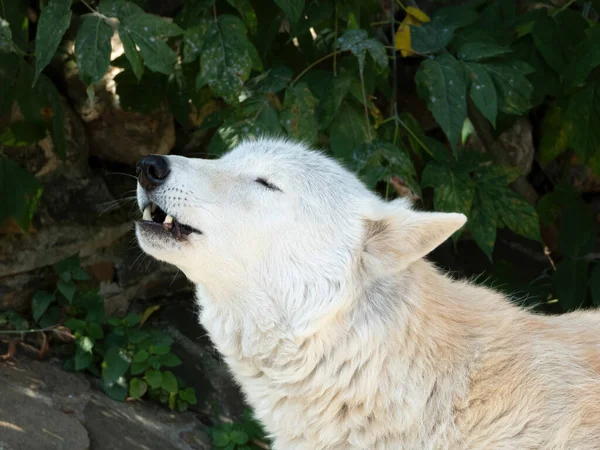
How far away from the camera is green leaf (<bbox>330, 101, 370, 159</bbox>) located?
3736mm

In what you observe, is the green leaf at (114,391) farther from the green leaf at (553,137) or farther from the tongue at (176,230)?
the green leaf at (553,137)

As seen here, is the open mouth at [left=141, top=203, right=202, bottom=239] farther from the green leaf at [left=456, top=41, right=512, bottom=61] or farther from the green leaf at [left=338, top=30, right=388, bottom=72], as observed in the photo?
the green leaf at [left=456, top=41, right=512, bottom=61]

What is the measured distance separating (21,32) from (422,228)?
2326 mm

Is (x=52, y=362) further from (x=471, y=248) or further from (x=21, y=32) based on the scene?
(x=471, y=248)

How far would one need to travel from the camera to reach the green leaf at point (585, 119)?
12.6 feet

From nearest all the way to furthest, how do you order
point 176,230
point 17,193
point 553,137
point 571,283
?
point 176,230 → point 17,193 → point 571,283 → point 553,137

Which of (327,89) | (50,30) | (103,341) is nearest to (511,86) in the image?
(327,89)

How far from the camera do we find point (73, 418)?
4.16 m

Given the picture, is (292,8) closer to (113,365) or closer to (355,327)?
(355,327)

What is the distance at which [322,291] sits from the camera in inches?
110

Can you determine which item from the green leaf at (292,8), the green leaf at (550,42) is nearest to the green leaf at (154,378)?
the green leaf at (292,8)

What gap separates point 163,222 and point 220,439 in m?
2.03

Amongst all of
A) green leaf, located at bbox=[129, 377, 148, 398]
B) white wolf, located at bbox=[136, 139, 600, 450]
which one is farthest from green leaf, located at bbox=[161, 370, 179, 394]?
white wolf, located at bbox=[136, 139, 600, 450]

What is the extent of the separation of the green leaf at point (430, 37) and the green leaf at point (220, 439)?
243 cm
